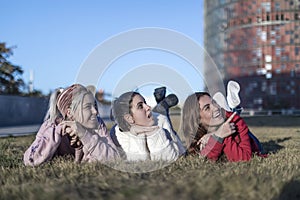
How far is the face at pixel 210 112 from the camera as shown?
12.0 feet

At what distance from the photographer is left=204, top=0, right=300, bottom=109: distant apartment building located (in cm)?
4741

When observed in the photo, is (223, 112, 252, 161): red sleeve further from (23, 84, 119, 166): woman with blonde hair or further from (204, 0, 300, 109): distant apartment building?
(204, 0, 300, 109): distant apartment building

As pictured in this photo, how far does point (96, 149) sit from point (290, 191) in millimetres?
1578

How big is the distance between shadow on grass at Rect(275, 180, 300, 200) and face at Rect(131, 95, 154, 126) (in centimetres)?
134

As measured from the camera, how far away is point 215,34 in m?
53.2

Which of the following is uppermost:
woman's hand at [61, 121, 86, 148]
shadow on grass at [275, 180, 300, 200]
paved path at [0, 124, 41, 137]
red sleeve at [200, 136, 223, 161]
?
woman's hand at [61, 121, 86, 148]

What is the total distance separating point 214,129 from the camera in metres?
3.75

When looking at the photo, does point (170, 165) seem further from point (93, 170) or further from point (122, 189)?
point (122, 189)

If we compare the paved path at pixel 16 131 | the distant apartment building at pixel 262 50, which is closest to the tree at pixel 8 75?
the paved path at pixel 16 131

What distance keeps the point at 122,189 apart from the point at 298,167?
162 centimetres

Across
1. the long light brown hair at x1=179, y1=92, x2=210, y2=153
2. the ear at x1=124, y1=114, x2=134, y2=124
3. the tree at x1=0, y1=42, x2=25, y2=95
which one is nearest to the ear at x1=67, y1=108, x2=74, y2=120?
the ear at x1=124, y1=114, x2=134, y2=124

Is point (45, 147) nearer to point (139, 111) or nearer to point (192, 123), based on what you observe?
point (139, 111)

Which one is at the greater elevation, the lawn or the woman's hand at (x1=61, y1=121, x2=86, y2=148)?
the woman's hand at (x1=61, y1=121, x2=86, y2=148)

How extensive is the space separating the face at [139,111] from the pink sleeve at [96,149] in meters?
0.28
